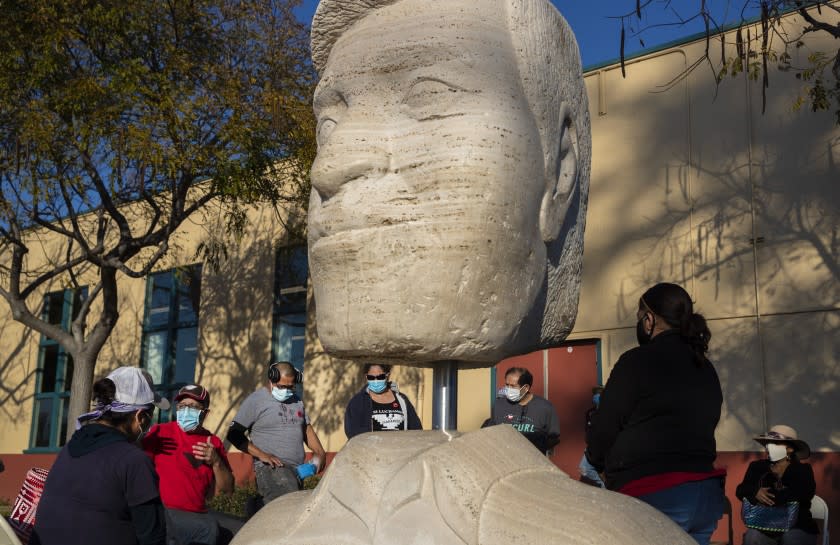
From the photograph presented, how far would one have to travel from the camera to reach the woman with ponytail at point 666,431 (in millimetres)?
2553

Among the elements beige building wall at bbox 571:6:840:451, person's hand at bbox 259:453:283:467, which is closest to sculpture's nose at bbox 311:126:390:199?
person's hand at bbox 259:453:283:467

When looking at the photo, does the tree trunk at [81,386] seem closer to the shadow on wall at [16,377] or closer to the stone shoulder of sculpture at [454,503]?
the shadow on wall at [16,377]

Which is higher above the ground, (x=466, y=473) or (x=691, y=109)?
(x=691, y=109)

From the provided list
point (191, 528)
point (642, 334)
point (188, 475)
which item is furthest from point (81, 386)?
point (642, 334)

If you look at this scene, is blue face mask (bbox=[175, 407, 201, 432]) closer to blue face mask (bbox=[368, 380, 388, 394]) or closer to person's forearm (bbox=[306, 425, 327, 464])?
A: blue face mask (bbox=[368, 380, 388, 394])

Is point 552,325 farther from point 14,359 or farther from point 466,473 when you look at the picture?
point 14,359

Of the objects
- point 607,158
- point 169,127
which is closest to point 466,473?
point 169,127

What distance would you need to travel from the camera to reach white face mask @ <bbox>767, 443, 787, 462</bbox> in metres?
6.14

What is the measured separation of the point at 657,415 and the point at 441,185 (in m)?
1.13

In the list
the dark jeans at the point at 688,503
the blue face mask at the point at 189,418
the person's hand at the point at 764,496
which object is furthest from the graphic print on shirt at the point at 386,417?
the dark jeans at the point at 688,503

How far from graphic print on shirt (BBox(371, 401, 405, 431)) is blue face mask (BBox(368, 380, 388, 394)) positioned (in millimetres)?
97

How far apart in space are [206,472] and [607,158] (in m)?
5.90

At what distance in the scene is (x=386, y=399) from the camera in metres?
5.33

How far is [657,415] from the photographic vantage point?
2635mm
